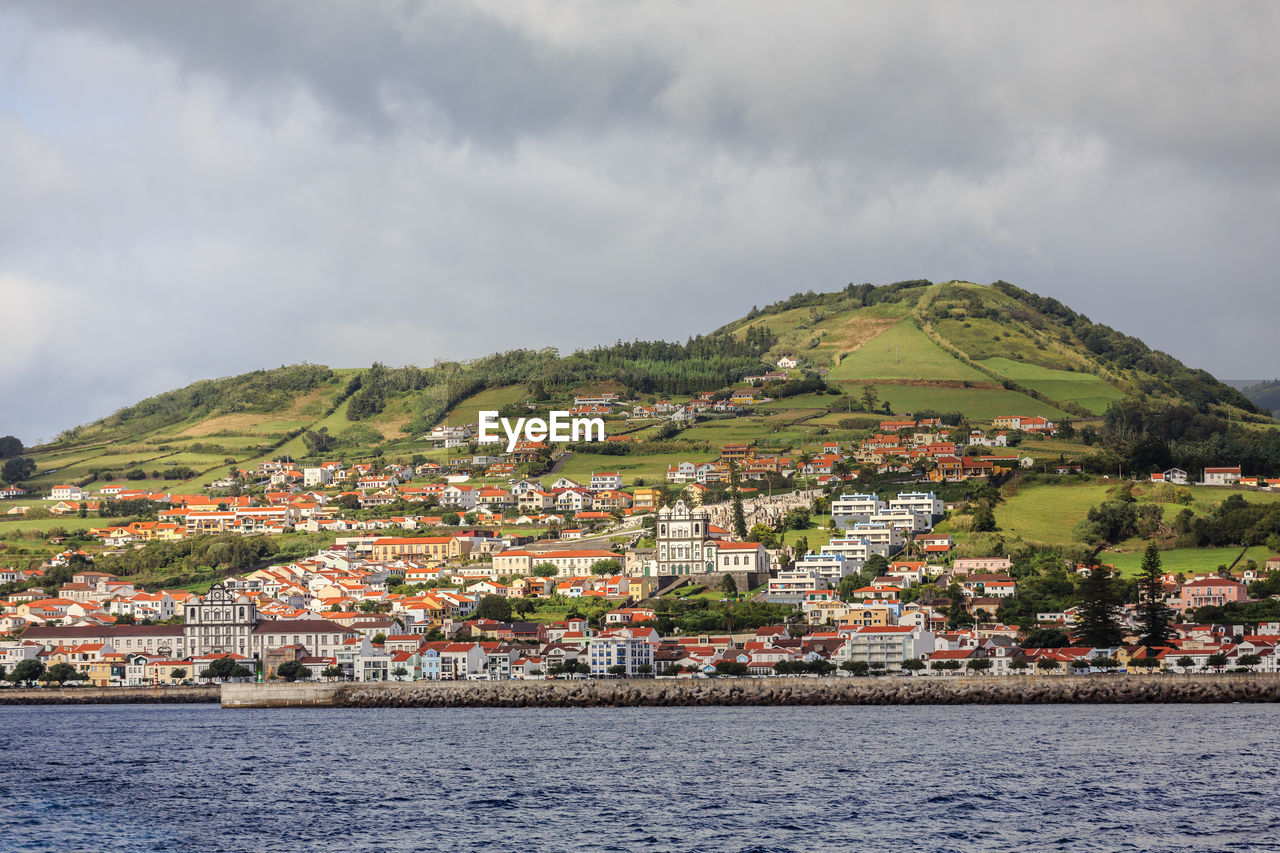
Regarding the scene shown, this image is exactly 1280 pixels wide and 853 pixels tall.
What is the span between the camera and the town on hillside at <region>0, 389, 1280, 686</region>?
221 ft

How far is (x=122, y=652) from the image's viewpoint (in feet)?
262

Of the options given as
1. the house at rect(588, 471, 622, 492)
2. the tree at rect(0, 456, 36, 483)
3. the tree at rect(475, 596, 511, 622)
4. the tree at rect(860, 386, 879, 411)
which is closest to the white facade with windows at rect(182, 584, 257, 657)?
the tree at rect(475, 596, 511, 622)

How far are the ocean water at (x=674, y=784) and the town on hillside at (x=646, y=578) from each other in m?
13.3

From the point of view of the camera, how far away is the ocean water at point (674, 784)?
1095 inches

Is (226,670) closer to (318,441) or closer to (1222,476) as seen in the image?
(1222,476)

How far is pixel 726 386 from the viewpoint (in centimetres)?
15012

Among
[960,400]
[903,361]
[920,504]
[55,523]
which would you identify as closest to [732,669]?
[920,504]

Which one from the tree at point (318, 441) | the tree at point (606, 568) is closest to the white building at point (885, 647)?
the tree at point (606, 568)

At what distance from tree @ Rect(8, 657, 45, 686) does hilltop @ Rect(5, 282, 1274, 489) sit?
170 feet

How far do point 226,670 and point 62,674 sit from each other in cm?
887

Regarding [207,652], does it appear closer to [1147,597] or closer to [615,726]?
[615,726]

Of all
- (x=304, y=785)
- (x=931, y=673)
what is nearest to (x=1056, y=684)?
(x=931, y=673)

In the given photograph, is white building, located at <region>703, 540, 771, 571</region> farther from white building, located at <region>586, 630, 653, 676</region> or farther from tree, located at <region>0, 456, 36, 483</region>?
tree, located at <region>0, 456, 36, 483</region>

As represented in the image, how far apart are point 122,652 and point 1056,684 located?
48.1 meters
